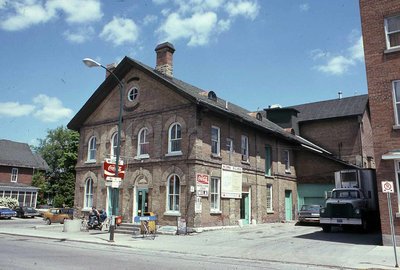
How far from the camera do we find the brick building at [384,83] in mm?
15273

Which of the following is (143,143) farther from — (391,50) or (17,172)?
(17,172)

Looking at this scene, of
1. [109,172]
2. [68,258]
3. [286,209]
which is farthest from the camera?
[286,209]

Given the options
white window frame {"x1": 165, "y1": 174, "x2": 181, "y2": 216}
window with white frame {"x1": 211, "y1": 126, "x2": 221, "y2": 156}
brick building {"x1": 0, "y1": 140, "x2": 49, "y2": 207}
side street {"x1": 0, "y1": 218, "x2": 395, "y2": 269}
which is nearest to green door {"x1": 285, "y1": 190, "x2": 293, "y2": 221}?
window with white frame {"x1": 211, "y1": 126, "x2": 221, "y2": 156}

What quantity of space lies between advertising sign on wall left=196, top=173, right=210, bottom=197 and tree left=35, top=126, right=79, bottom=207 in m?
34.7

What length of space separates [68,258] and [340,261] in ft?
28.3

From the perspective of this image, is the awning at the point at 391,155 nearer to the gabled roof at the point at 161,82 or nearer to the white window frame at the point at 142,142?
the gabled roof at the point at 161,82

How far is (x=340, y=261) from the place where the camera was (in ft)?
38.9

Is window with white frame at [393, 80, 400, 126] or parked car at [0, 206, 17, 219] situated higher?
window with white frame at [393, 80, 400, 126]

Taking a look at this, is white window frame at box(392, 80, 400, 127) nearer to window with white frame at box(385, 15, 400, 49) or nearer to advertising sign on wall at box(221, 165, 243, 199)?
window with white frame at box(385, 15, 400, 49)

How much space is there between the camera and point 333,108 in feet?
126

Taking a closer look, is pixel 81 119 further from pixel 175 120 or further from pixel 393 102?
pixel 393 102

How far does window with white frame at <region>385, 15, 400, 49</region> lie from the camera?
16.0m

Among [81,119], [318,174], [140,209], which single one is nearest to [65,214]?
[81,119]

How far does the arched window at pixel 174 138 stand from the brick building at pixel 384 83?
35.9 ft
